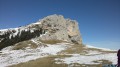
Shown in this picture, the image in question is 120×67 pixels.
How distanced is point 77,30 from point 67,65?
153821mm

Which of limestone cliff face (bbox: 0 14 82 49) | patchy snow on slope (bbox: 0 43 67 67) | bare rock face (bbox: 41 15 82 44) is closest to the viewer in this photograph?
patchy snow on slope (bbox: 0 43 67 67)

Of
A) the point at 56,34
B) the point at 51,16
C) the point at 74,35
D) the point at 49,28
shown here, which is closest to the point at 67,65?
the point at 56,34

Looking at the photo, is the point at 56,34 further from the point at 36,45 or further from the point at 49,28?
the point at 36,45

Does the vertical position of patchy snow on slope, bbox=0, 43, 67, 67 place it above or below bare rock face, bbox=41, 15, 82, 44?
below

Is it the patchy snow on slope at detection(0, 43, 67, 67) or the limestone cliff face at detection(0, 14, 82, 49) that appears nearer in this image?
the patchy snow on slope at detection(0, 43, 67, 67)

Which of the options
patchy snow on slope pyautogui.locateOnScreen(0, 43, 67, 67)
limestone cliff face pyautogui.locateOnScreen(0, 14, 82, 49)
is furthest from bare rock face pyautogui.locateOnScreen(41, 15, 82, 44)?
Answer: patchy snow on slope pyautogui.locateOnScreen(0, 43, 67, 67)

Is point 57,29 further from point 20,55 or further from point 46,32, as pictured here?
point 20,55

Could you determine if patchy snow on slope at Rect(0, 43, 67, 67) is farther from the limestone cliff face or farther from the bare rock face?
the bare rock face

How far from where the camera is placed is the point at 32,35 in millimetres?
128625

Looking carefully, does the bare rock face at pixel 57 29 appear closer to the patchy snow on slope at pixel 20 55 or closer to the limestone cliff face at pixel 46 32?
the limestone cliff face at pixel 46 32

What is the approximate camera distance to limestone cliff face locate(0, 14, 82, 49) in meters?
128

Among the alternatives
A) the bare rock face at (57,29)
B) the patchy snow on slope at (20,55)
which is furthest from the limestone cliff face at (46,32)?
the patchy snow on slope at (20,55)

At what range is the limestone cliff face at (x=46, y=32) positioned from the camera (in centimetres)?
12781

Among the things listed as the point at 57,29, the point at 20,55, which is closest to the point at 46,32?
the point at 57,29
